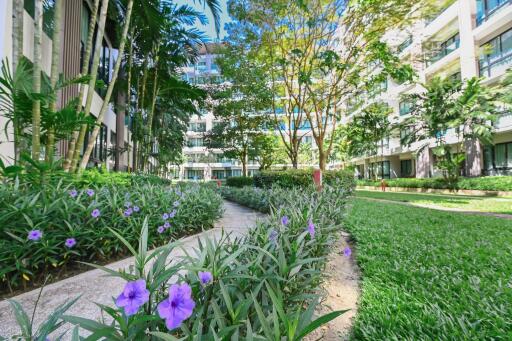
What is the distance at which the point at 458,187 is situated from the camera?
46.7 feet

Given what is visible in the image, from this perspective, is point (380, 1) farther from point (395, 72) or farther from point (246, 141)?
point (246, 141)

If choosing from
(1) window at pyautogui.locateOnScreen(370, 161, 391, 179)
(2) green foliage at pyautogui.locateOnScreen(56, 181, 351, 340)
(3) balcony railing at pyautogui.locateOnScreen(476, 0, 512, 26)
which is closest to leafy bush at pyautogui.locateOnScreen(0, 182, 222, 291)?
(2) green foliage at pyautogui.locateOnScreen(56, 181, 351, 340)

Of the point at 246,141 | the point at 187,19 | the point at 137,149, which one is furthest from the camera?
the point at 246,141

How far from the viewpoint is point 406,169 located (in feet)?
83.5

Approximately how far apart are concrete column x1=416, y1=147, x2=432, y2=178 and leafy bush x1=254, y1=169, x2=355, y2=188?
1541 cm

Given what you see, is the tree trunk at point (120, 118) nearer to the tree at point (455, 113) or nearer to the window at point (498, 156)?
the tree at point (455, 113)

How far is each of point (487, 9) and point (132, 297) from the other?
72.2ft

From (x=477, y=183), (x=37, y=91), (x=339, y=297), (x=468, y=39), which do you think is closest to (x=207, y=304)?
(x=339, y=297)

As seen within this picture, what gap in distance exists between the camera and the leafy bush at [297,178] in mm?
7656

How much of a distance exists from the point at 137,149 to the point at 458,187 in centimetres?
1624

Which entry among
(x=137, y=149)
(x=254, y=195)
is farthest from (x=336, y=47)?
Result: (x=137, y=149)

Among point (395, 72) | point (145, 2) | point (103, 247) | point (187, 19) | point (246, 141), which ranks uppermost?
point (187, 19)

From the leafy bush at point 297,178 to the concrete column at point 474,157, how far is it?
12.1 metres

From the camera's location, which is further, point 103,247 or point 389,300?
point 103,247
